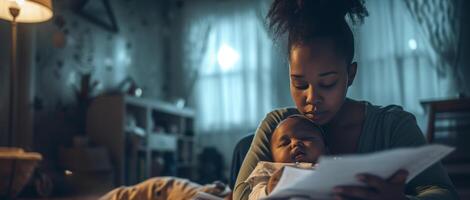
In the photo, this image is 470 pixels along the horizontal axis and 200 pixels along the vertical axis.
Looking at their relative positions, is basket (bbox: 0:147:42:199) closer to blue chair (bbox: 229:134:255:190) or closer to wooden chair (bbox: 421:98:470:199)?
blue chair (bbox: 229:134:255:190)

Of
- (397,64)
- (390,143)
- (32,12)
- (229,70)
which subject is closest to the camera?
(390,143)

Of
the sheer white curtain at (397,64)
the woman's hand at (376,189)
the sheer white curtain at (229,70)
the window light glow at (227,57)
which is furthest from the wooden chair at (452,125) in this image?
the window light glow at (227,57)

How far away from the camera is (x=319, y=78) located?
106 cm

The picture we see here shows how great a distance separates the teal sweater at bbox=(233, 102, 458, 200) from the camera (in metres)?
0.95

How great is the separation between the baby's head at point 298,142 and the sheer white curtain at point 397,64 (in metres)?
3.35

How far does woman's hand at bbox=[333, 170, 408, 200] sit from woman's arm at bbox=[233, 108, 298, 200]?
0.32m

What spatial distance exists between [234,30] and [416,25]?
6.02 feet

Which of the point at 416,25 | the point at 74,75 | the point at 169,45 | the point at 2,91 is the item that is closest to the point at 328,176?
the point at 2,91

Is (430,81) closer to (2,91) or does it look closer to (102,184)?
(102,184)

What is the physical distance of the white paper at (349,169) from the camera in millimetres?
683

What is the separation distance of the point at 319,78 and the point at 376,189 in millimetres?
339

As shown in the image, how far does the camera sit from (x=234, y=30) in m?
5.39

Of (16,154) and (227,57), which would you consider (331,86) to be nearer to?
(16,154)

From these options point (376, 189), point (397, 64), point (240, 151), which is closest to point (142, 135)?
point (397, 64)
